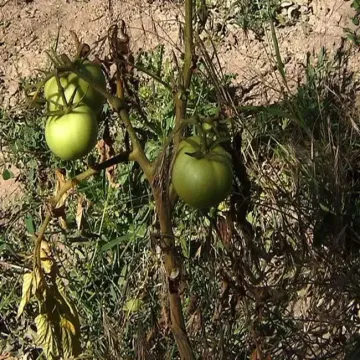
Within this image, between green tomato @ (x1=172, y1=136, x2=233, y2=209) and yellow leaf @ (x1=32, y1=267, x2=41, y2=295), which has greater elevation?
yellow leaf @ (x1=32, y1=267, x2=41, y2=295)

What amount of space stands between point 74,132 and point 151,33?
6.23 ft

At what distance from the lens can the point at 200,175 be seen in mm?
1299

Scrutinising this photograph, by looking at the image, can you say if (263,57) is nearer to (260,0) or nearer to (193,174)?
(260,0)

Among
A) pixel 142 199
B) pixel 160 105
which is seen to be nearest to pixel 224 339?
pixel 142 199

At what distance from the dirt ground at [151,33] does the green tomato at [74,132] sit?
1798 mm

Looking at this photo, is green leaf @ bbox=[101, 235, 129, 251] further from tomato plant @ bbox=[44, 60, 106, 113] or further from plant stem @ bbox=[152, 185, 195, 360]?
tomato plant @ bbox=[44, 60, 106, 113]

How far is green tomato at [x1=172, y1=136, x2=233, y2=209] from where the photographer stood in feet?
4.27


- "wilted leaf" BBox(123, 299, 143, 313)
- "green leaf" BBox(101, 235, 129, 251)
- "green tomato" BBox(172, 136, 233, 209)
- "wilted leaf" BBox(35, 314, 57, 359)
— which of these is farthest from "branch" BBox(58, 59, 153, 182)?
"green leaf" BBox(101, 235, 129, 251)

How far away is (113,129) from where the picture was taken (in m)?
3.06

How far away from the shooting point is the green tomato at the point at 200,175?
1.30 metres

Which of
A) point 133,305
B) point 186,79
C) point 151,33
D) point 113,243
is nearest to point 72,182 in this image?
point 186,79

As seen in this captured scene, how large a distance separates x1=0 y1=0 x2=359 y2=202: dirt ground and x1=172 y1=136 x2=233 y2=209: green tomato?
5.93 feet

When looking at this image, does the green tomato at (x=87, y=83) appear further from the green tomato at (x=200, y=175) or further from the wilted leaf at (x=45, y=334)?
the wilted leaf at (x=45, y=334)

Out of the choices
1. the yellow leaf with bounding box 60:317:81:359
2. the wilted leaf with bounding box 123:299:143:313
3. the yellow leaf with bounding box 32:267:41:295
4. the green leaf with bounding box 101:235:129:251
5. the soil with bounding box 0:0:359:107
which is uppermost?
the soil with bounding box 0:0:359:107
